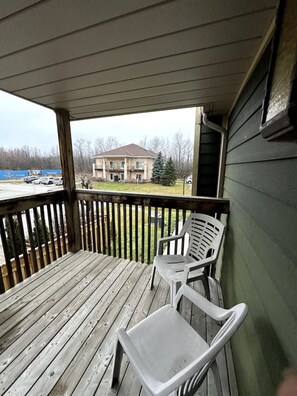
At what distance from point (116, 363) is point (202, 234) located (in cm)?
134

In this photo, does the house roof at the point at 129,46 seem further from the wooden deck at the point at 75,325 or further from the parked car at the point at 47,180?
the wooden deck at the point at 75,325

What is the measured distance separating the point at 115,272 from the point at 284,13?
2.46 meters

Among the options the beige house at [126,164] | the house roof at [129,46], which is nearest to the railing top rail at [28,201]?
the beige house at [126,164]

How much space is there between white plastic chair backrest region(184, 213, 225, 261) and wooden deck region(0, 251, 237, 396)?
1.65 ft

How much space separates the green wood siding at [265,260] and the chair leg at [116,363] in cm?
73

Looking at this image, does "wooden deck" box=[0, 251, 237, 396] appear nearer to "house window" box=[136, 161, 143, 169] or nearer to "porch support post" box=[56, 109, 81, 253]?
"porch support post" box=[56, 109, 81, 253]

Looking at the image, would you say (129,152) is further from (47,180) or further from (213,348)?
(213,348)

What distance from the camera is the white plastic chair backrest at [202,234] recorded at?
1750 millimetres

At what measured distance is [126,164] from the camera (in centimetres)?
270

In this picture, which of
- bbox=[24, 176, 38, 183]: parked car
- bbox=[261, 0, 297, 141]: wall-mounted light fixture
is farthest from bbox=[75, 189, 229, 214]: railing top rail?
bbox=[261, 0, 297, 141]: wall-mounted light fixture

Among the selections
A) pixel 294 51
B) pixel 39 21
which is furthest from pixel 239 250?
pixel 39 21

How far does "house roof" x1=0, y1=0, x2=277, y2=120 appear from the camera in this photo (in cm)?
78

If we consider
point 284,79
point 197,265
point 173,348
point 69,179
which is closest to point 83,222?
A: point 69,179

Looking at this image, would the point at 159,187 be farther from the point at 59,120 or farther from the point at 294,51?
the point at 294,51
